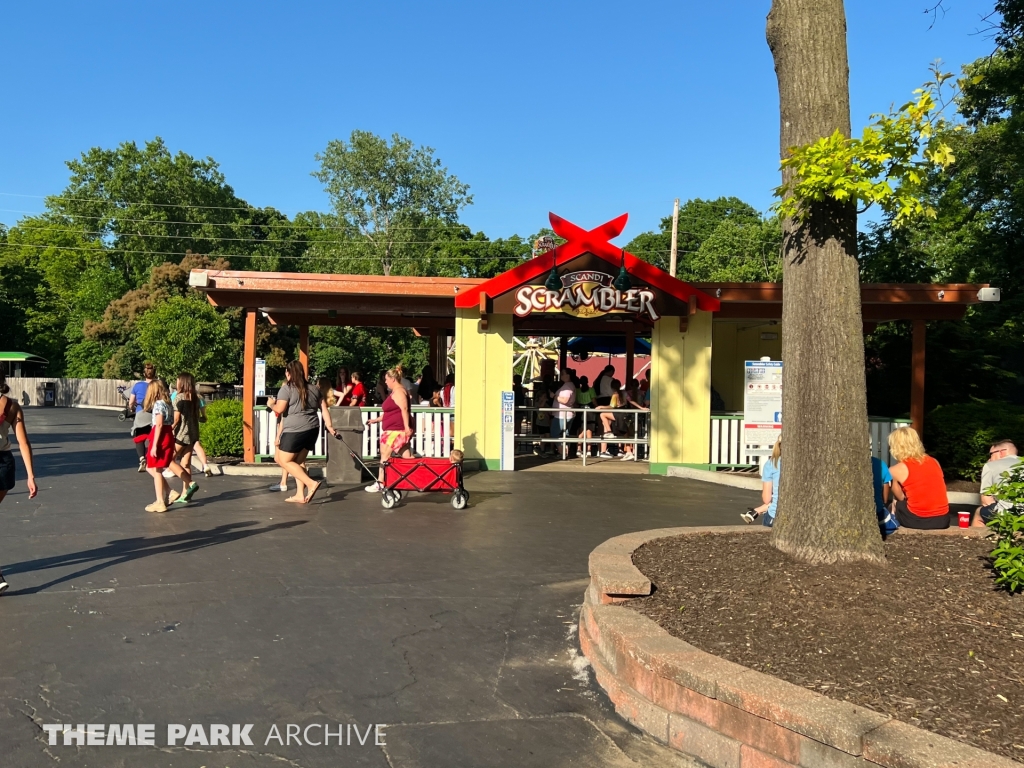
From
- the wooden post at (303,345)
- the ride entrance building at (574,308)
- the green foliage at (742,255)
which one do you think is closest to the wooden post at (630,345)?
the ride entrance building at (574,308)

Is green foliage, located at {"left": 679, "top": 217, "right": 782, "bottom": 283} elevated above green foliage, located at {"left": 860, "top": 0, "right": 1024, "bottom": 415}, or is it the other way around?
green foliage, located at {"left": 679, "top": 217, "right": 782, "bottom": 283}

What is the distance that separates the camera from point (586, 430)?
15.2m

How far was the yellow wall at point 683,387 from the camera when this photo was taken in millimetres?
14344

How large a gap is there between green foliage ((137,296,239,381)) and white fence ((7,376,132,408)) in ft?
47.5

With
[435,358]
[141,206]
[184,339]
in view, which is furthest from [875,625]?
[141,206]

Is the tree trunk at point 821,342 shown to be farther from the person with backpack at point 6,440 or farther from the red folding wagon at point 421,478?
the person with backpack at point 6,440

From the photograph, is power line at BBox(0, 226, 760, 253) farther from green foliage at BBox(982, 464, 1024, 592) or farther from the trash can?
green foliage at BBox(982, 464, 1024, 592)

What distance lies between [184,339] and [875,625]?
90.8 feet

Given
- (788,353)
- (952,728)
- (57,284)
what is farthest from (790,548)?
(57,284)

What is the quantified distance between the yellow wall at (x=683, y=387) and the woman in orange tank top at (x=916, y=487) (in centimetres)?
654

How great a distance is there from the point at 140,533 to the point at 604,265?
8.05 m

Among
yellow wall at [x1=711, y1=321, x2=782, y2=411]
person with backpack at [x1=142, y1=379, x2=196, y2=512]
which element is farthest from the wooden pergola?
yellow wall at [x1=711, y1=321, x2=782, y2=411]

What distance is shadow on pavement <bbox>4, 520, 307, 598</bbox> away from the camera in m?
7.03

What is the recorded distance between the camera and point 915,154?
5375 mm
